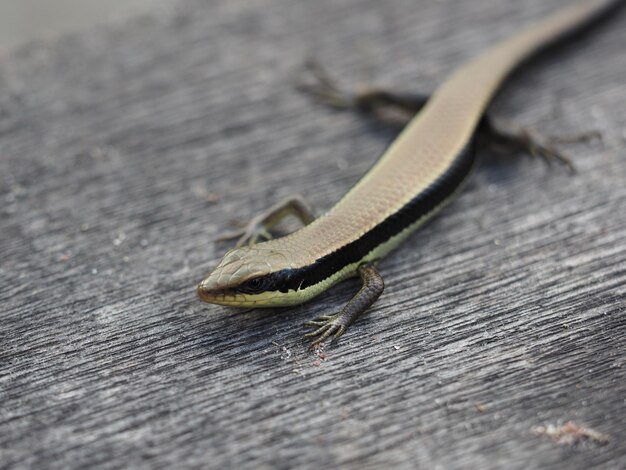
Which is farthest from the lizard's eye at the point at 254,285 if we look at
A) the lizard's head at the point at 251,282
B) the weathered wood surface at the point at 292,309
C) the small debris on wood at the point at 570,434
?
the small debris on wood at the point at 570,434

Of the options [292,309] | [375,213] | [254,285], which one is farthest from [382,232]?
[254,285]

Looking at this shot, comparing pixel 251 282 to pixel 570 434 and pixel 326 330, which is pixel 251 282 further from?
pixel 570 434

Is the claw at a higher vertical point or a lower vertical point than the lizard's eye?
lower

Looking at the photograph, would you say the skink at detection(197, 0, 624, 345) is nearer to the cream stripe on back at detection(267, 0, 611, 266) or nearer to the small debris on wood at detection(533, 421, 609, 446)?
the cream stripe on back at detection(267, 0, 611, 266)

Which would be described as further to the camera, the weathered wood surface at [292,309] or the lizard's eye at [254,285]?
the lizard's eye at [254,285]

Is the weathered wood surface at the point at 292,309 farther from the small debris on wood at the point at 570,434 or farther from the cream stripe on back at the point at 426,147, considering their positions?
the cream stripe on back at the point at 426,147

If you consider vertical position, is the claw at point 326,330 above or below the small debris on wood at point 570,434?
above

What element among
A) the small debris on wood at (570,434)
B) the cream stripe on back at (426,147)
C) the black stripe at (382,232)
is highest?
the cream stripe on back at (426,147)

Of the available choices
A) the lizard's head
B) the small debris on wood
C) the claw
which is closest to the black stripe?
the lizard's head
